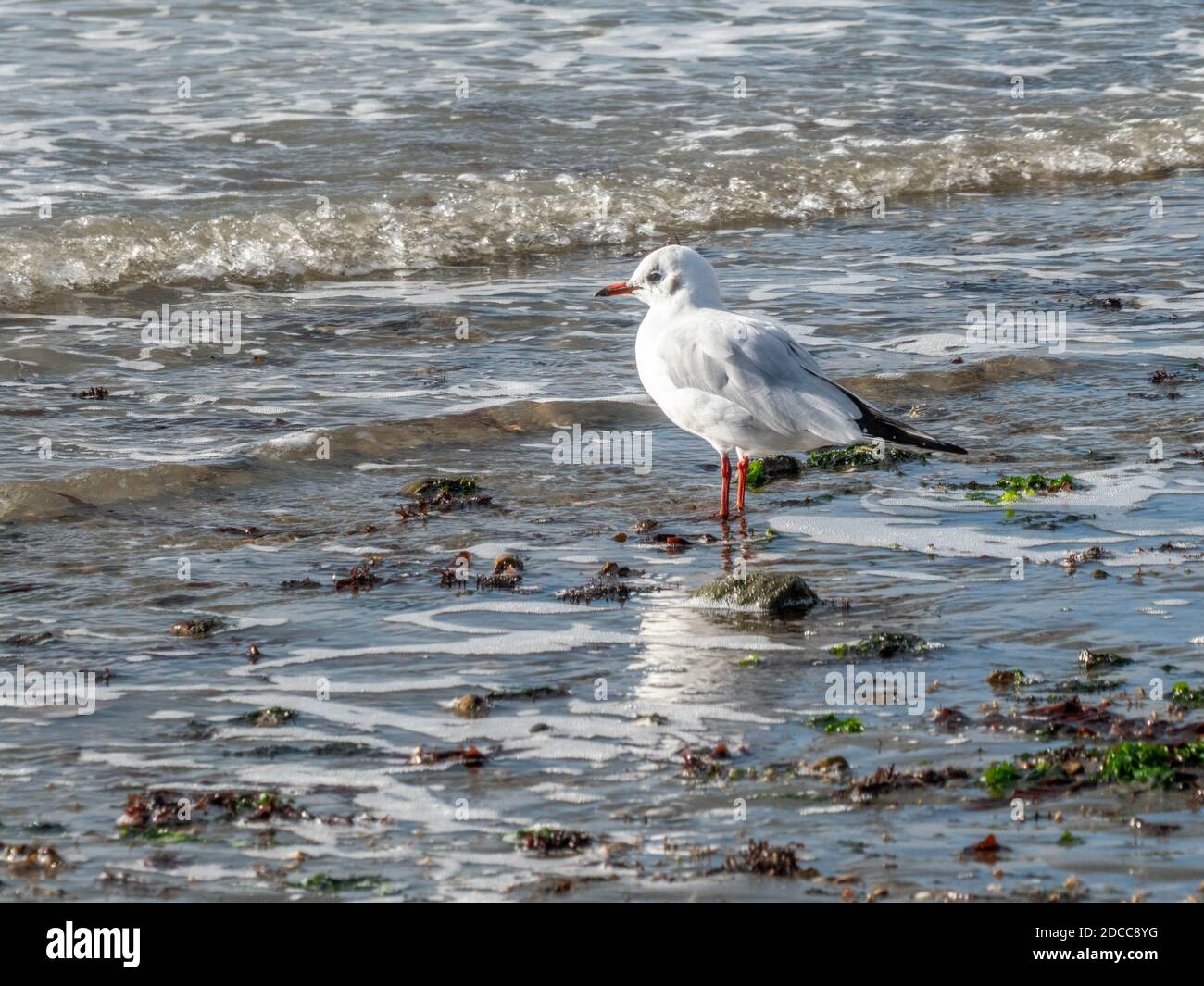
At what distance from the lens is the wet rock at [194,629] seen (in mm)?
5582

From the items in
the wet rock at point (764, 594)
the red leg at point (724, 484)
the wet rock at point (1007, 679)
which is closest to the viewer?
the wet rock at point (1007, 679)

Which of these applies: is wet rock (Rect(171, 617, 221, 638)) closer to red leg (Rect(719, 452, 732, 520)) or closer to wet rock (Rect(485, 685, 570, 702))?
wet rock (Rect(485, 685, 570, 702))

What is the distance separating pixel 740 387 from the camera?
6.80 m

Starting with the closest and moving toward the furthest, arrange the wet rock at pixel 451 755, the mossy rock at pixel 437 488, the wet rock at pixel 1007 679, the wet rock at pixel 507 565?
the wet rock at pixel 451 755, the wet rock at pixel 1007 679, the wet rock at pixel 507 565, the mossy rock at pixel 437 488

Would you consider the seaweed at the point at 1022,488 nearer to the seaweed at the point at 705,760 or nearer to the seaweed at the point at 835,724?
the seaweed at the point at 835,724

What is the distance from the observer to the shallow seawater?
414 cm

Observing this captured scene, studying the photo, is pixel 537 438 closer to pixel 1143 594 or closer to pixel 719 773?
pixel 1143 594

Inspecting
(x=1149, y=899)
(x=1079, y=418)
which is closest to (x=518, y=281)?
(x=1079, y=418)

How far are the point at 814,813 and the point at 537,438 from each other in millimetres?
4342

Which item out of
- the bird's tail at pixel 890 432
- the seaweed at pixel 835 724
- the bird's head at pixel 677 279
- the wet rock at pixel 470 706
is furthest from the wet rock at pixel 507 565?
the seaweed at pixel 835 724

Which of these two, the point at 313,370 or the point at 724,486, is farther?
the point at 313,370

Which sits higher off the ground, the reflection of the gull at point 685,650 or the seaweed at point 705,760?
the reflection of the gull at point 685,650

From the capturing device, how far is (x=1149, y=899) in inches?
143

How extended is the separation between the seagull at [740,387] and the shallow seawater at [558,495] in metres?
0.37
